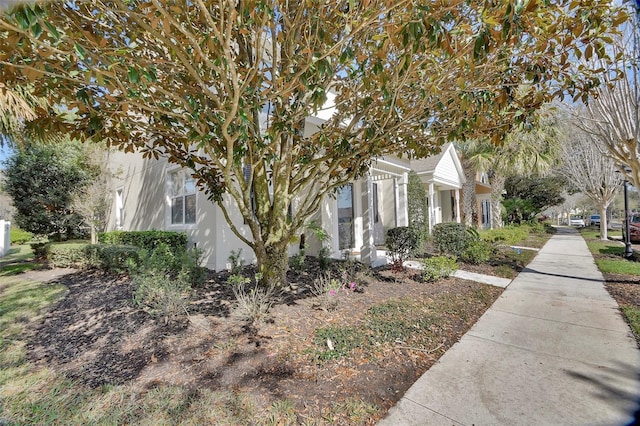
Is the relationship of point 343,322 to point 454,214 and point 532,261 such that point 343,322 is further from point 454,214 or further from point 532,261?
point 454,214

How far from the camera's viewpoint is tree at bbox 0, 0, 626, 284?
264 cm

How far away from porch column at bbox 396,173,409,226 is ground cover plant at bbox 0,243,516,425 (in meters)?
5.81

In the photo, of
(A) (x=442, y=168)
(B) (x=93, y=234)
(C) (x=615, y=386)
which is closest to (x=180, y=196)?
(B) (x=93, y=234)

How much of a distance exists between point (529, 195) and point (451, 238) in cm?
2521

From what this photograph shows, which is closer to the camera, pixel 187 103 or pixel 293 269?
pixel 187 103

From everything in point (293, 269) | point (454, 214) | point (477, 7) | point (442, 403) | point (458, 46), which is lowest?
point (442, 403)

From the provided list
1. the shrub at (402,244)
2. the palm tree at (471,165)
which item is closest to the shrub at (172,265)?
the shrub at (402,244)

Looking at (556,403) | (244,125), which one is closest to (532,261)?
(556,403)

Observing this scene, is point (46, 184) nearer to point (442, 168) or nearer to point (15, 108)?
point (15, 108)

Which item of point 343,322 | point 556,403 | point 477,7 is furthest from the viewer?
point 343,322

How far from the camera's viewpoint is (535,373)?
3.21 meters

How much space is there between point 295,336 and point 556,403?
9.30 ft

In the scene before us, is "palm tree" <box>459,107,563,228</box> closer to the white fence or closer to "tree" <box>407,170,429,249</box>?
"tree" <box>407,170,429,249</box>

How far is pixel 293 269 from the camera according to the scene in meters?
7.29
